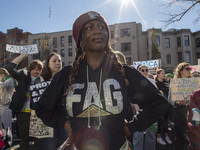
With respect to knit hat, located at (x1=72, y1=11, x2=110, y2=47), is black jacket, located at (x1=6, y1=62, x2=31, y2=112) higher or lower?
lower

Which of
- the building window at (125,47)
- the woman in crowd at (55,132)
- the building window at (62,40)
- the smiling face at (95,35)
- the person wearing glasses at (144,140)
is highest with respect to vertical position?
the building window at (62,40)

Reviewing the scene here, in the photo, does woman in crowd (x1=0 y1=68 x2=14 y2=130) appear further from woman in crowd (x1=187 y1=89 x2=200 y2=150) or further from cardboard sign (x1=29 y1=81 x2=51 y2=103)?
woman in crowd (x1=187 y1=89 x2=200 y2=150)

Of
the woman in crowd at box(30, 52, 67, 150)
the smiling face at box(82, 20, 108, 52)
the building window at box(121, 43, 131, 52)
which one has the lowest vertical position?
the woman in crowd at box(30, 52, 67, 150)

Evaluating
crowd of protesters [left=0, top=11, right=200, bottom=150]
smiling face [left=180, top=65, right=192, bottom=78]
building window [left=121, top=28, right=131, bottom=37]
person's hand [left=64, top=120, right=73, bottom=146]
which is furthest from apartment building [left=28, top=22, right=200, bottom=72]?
person's hand [left=64, top=120, right=73, bottom=146]

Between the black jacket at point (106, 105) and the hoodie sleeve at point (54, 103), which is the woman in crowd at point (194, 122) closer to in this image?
the black jacket at point (106, 105)

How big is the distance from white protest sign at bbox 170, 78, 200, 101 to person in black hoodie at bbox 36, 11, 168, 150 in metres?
3.01

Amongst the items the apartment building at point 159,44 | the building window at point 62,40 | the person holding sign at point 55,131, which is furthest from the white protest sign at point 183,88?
the building window at point 62,40

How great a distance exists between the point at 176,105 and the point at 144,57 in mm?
29257

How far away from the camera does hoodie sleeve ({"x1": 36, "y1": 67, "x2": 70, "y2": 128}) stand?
1744 mm

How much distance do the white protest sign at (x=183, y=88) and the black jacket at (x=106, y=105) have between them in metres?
3.03

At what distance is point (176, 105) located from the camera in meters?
4.64

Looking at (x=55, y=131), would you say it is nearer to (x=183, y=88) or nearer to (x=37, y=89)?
(x=37, y=89)

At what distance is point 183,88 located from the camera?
433cm

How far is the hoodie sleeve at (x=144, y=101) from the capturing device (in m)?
1.59
